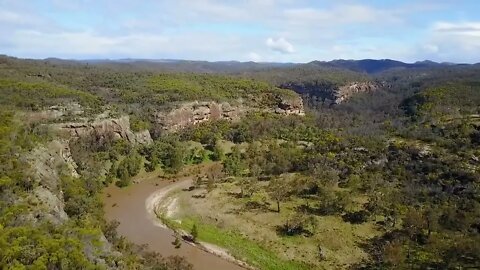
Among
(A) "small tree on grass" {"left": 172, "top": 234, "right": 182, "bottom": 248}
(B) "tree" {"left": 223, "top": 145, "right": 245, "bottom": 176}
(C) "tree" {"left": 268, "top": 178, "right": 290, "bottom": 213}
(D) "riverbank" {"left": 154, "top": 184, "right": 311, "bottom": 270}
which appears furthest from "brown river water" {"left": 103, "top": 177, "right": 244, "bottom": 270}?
(C) "tree" {"left": 268, "top": 178, "right": 290, "bottom": 213}

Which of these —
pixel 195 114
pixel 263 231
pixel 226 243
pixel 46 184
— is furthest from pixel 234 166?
pixel 46 184

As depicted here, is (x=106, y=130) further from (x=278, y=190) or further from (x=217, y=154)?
(x=278, y=190)

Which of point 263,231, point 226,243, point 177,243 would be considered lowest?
point 177,243

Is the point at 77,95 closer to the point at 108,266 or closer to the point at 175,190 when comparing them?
the point at 175,190

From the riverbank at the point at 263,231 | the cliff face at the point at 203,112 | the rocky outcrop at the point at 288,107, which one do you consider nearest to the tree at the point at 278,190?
the riverbank at the point at 263,231

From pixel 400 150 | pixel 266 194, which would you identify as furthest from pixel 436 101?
pixel 266 194
